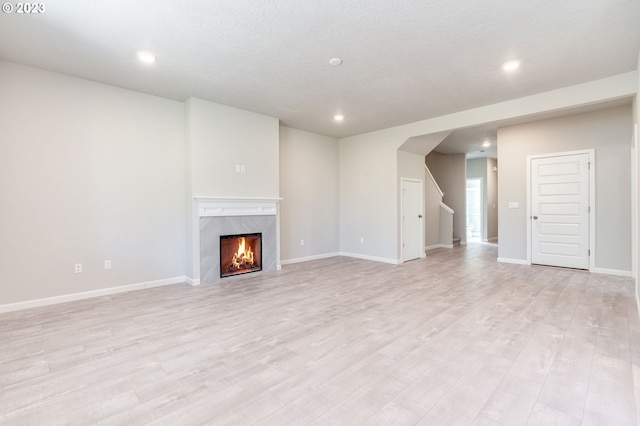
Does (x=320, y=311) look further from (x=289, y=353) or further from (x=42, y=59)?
(x=42, y=59)

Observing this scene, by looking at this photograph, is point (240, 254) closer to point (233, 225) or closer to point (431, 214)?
point (233, 225)

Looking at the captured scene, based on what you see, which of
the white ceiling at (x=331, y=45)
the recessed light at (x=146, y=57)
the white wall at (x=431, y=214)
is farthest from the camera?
the white wall at (x=431, y=214)

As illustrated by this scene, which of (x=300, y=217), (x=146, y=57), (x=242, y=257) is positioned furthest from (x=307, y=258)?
(x=146, y=57)

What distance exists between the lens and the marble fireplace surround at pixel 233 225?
182 inches

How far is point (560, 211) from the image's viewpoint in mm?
5367

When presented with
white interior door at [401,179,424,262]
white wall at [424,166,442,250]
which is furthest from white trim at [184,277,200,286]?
white wall at [424,166,442,250]

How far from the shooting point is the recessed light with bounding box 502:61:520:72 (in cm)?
340

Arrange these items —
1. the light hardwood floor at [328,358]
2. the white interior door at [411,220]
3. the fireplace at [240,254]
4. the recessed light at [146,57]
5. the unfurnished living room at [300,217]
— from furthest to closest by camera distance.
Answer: the white interior door at [411,220], the fireplace at [240,254], the recessed light at [146,57], the unfurnished living room at [300,217], the light hardwood floor at [328,358]

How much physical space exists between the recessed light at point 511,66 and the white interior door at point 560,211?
2.80 metres

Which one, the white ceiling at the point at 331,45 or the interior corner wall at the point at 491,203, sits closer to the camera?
the white ceiling at the point at 331,45

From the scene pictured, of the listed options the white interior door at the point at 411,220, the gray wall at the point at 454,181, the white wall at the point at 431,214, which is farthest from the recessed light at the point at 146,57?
the gray wall at the point at 454,181

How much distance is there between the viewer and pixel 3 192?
133 inches

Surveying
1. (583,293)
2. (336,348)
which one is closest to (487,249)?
(583,293)

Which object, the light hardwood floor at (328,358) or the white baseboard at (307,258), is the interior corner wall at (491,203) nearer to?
the white baseboard at (307,258)
